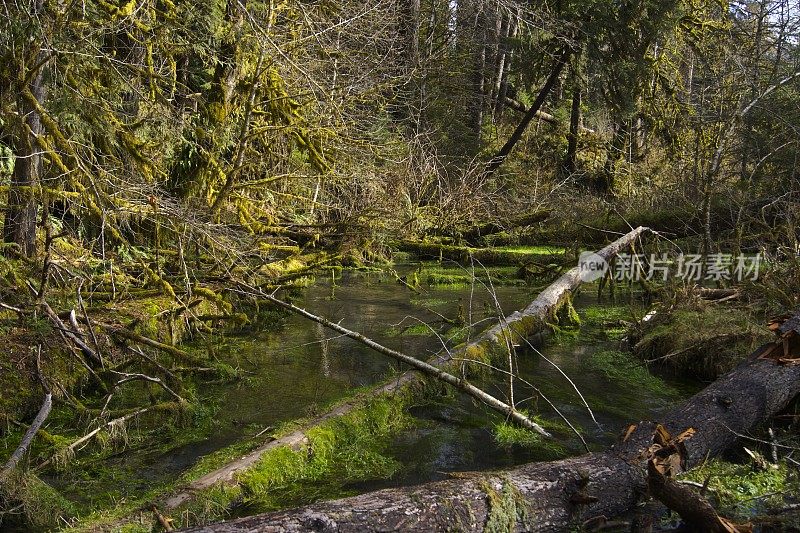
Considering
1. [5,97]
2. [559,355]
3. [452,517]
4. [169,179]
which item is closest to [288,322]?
[169,179]

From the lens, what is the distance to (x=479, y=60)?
71.6 ft

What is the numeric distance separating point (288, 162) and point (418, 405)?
8.07m

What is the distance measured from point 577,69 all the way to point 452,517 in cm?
1553

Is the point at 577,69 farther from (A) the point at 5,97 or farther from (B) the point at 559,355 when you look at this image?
(A) the point at 5,97

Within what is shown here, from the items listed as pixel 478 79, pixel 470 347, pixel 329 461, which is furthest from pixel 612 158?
pixel 329 461

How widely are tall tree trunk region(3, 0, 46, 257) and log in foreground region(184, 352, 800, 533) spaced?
13.9 feet

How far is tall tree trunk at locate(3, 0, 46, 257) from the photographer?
596cm

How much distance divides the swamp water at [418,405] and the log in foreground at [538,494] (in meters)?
0.86

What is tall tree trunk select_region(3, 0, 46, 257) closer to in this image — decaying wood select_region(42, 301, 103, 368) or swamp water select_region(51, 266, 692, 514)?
decaying wood select_region(42, 301, 103, 368)

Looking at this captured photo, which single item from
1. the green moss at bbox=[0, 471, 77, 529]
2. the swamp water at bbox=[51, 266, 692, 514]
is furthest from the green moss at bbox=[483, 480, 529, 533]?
the green moss at bbox=[0, 471, 77, 529]

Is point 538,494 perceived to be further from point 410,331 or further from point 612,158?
point 612,158

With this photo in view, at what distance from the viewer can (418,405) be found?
589 cm

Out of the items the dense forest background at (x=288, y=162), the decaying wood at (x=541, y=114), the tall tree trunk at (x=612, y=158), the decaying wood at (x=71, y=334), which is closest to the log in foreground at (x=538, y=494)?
the dense forest background at (x=288, y=162)

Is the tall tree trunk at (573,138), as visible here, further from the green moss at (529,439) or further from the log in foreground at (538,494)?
the log in foreground at (538,494)
